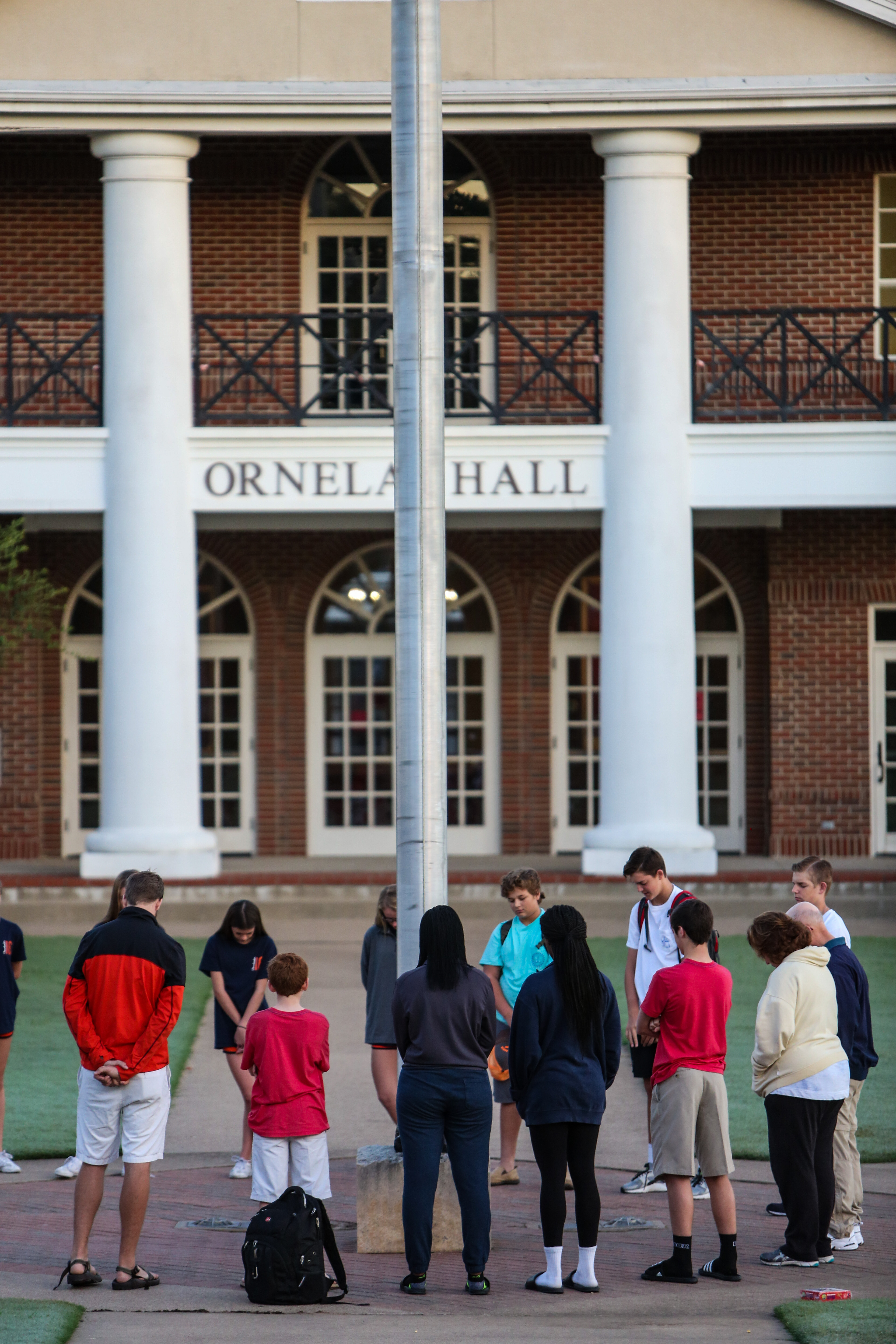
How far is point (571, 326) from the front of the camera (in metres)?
18.2

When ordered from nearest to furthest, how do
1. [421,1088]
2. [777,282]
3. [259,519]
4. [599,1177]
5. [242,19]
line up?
1. [421,1088]
2. [599,1177]
3. [242,19]
4. [259,519]
5. [777,282]

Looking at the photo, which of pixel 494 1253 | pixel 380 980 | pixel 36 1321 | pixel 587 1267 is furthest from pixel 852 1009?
A: pixel 36 1321

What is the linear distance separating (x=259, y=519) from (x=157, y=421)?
1538 millimetres

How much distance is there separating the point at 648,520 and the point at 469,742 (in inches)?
166

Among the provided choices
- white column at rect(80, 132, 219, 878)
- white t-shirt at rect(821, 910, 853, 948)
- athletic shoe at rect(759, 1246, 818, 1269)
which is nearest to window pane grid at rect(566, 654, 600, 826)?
white column at rect(80, 132, 219, 878)

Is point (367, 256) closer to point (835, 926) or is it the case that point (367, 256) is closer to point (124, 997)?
point (835, 926)

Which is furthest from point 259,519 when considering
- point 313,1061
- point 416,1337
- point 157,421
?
point 416,1337

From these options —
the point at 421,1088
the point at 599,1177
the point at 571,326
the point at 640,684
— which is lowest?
the point at 599,1177

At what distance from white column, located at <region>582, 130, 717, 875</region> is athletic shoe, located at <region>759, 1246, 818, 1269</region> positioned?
29.1ft

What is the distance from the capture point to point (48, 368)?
16.3 metres

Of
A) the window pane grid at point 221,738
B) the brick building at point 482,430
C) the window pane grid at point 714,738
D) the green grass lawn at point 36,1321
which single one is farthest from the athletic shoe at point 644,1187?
the window pane grid at point 221,738

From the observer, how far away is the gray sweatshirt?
26.4 ft

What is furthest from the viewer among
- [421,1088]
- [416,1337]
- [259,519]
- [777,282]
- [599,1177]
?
[777,282]

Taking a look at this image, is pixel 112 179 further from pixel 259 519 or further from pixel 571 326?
pixel 571 326
